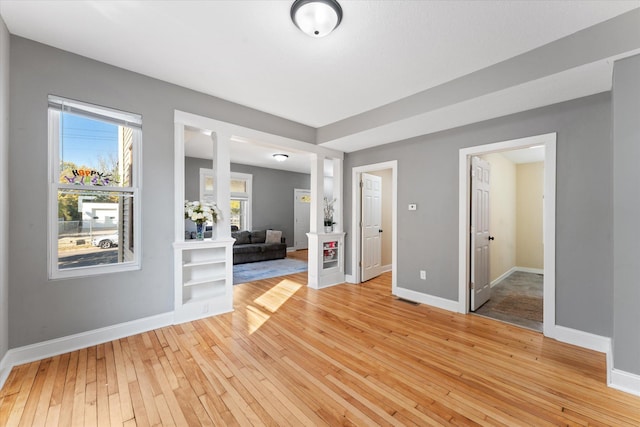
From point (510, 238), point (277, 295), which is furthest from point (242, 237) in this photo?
point (510, 238)

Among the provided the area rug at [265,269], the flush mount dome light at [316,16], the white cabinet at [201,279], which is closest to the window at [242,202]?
the area rug at [265,269]

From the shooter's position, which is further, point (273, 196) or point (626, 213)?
point (273, 196)

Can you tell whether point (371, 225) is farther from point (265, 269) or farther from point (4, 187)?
point (4, 187)

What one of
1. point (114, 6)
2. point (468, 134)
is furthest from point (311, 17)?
point (468, 134)

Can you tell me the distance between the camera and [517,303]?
152 inches

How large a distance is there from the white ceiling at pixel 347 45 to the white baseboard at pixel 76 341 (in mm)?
2647

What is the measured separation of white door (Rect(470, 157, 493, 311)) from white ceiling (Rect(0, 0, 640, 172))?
34.0 inches

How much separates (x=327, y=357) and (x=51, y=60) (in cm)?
366

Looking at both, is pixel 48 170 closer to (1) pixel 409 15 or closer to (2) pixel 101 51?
(2) pixel 101 51

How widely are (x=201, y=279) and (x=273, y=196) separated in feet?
17.7

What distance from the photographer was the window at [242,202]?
771cm

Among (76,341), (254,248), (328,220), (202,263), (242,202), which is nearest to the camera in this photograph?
(76,341)

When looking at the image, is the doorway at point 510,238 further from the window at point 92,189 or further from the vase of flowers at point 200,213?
the window at point 92,189

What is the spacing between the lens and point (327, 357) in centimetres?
236
